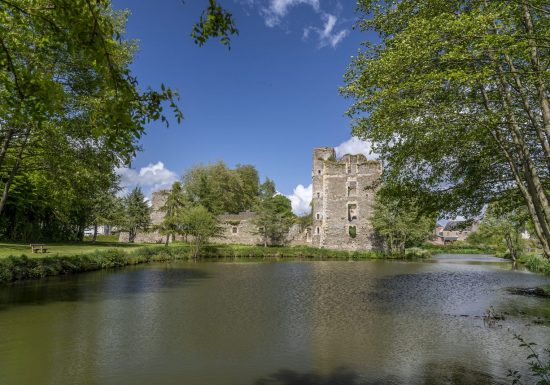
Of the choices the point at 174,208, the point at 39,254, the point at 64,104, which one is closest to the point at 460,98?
the point at 64,104

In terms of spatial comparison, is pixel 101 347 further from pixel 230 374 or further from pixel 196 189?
pixel 196 189

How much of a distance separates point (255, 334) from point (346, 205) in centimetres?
3495

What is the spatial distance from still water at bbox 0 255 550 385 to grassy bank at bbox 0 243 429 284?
100 centimetres

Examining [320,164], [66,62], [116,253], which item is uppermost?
[320,164]

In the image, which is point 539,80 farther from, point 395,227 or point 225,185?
point 225,185

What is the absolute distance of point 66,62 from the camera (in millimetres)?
13617

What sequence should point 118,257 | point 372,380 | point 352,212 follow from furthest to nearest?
point 352,212
point 118,257
point 372,380

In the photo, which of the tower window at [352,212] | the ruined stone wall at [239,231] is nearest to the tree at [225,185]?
the ruined stone wall at [239,231]

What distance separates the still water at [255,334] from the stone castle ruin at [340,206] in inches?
980

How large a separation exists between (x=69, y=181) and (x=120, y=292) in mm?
5040

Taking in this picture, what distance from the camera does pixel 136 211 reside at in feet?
152

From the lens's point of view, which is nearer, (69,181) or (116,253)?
(69,181)

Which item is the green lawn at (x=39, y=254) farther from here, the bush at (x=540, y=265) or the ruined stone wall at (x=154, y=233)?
the bush at (x=540, y=265)

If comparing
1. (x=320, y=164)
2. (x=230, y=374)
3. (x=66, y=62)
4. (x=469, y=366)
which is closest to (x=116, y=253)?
(x=66, y=62)
